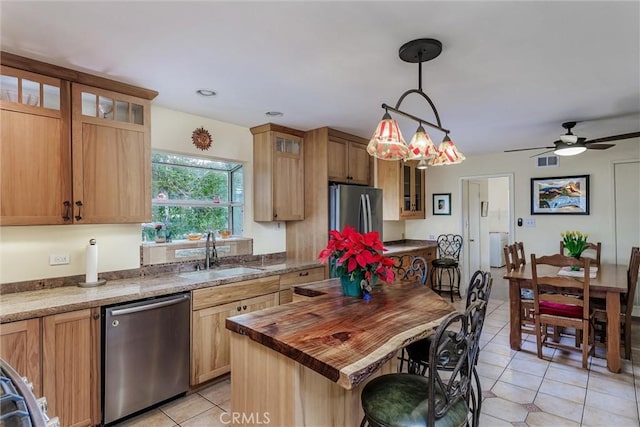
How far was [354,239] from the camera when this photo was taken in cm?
209

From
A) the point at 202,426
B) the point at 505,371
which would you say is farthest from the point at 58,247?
the point at 505,371

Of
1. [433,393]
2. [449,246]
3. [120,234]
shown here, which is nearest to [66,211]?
[120,234]

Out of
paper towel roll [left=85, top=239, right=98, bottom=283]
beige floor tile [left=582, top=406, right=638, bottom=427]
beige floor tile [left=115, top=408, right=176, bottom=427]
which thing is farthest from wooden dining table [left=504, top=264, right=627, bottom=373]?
paper towel roll [left=85, top=239, right=98, bottom=283]

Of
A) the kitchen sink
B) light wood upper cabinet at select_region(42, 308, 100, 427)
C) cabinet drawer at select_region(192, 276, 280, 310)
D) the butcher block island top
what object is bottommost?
light wood upper cabinet at select_region(42, 308, 100, 427)

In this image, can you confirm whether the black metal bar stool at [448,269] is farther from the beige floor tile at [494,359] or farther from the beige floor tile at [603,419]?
the beige floor tile at [603,419]

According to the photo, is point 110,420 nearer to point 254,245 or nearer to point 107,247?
point 107,247

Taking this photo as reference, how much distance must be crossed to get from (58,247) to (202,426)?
164 cm

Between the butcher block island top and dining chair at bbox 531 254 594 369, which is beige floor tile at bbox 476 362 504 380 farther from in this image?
the butcher block island top

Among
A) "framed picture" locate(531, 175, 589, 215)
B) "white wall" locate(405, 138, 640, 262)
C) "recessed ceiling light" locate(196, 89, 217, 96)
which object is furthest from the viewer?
"framed picture" locate(531, 175, 589, 215)

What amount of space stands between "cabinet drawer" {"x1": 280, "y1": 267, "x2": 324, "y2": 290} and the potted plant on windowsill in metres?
1.17

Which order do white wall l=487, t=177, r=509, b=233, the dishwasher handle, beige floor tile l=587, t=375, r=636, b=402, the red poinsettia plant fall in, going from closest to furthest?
the red poinsettia plant < the dishwasher handle < beige floor tile l=587, t=375, r=636, b=402 < white wall l=487, t=177, r=509, b=233

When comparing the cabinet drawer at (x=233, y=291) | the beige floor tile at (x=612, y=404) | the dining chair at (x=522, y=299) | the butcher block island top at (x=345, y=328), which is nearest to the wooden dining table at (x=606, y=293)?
the dining chair at (x=522, y=299)

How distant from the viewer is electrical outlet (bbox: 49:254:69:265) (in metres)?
2.43

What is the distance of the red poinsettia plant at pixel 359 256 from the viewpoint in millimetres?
2051
